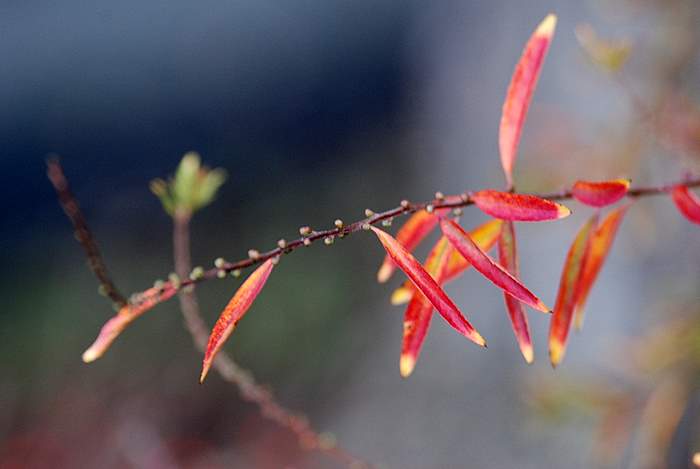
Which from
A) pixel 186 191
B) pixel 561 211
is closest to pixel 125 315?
pixel 186 191

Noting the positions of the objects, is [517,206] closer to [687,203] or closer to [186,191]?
[687,203]

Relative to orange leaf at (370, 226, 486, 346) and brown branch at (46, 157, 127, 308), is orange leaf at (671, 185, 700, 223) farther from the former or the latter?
brown branch at (46, 157, 127, 308)

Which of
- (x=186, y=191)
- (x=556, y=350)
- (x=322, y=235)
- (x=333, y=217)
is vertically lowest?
(x=556, y=350)

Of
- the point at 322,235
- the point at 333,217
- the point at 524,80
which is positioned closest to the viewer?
the point at 322,235

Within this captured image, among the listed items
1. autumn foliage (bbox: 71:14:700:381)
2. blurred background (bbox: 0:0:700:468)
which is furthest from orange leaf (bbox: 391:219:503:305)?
blurred background (bbox: 0:0:700:468)

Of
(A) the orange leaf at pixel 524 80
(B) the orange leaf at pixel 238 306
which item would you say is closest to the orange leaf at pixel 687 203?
(A) the orange leaf at pixel 524 80

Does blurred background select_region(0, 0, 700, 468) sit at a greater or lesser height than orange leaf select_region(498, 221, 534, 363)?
greater

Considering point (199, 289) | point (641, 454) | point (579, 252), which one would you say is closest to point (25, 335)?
point (199, 289)
